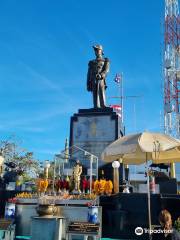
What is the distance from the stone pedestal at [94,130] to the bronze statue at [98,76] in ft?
4.62

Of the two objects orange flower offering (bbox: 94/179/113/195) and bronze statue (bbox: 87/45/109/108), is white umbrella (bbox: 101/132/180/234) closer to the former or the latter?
orange flower offering (bbox: 94/179/113/195)

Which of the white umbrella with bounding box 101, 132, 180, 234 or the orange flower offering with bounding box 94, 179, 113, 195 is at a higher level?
the white umbrella with bounding box 101, 132, 180, 234

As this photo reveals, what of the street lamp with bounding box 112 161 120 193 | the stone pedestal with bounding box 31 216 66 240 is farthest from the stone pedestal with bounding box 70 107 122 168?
the stone pedestal with bounding box 31 216 66 240

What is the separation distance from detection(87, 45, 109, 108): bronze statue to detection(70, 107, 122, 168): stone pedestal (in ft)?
4.62

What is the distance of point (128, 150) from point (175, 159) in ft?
10.8

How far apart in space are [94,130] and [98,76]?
13.6 feet

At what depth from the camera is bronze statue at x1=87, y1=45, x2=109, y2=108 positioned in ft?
69.9

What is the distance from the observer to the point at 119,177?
1752cm

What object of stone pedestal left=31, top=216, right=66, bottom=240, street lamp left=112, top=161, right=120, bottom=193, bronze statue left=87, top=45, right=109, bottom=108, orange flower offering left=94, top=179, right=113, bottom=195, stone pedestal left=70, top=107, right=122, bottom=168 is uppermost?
bronze statue left=87, top=45, right=109, bottom=108

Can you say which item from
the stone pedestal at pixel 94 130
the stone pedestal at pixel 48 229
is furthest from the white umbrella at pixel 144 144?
the stone pedestal at pixel 94 130

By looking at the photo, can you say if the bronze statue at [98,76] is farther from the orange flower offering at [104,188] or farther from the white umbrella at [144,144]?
the white umbrella at [144,144]

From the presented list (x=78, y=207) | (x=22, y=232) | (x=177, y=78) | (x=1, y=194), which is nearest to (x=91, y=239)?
(x=78, y=207)

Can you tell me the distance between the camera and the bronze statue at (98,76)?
2131 cm

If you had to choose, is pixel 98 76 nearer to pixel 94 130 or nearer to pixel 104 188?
pixel 94 130
